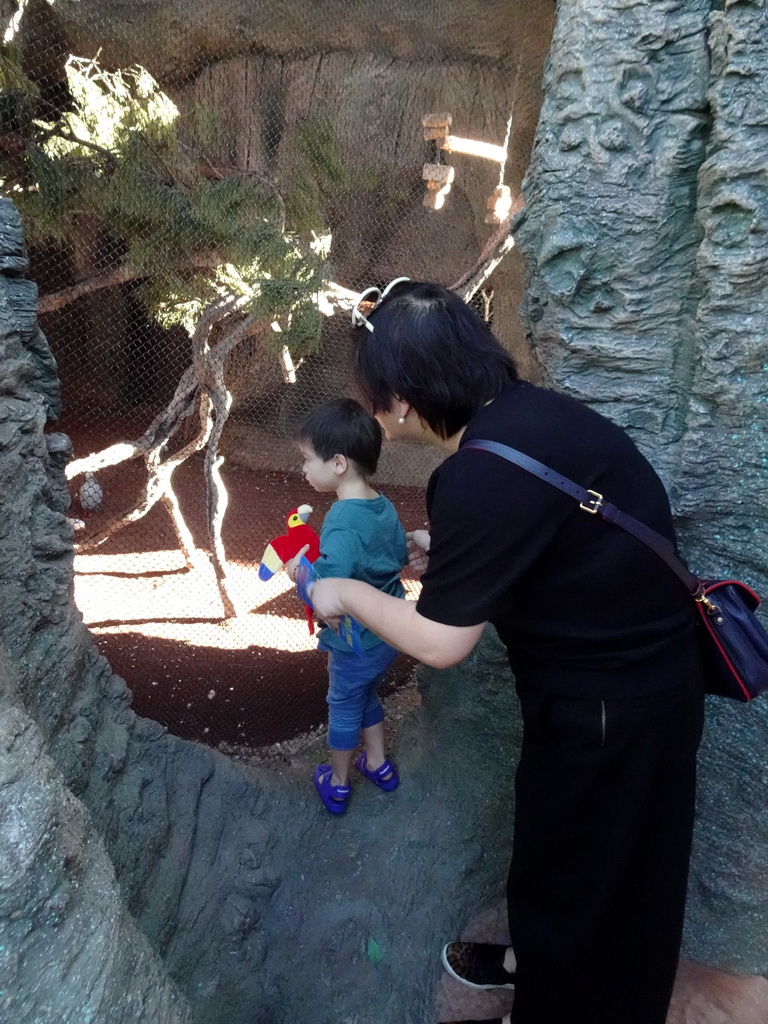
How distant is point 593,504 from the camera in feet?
2.96

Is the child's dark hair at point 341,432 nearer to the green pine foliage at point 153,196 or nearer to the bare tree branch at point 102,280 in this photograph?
the green pine foliage at point 153,196

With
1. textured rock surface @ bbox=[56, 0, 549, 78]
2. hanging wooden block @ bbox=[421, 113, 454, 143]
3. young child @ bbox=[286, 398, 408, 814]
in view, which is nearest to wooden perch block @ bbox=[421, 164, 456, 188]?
hanging wooden block @ bbox=[421, 113, 454, 143]

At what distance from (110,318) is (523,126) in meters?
2.28

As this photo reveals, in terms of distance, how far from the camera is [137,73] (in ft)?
7.25

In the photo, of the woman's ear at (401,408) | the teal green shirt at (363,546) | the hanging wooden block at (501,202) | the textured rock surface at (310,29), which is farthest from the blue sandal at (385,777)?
the textured rock surface at (310,29)

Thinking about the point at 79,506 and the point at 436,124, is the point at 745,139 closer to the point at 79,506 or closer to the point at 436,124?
the point at 436,124

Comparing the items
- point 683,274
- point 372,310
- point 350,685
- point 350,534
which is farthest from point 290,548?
point 683,274

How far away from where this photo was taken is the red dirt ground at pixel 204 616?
2557mm

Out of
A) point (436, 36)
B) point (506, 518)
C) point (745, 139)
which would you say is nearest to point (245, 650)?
point (506, 518)

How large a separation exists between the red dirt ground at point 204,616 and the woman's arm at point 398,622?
1.59 meters

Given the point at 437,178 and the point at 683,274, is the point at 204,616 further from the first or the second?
the point at 683,274

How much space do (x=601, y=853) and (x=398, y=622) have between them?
1.77 ft

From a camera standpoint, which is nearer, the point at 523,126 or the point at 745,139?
the point at 745,139

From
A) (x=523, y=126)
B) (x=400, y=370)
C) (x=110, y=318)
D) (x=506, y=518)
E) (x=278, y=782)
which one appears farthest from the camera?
(x=110, y=318)
